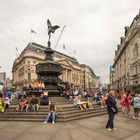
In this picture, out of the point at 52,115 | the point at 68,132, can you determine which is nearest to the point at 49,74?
the point at 52,115

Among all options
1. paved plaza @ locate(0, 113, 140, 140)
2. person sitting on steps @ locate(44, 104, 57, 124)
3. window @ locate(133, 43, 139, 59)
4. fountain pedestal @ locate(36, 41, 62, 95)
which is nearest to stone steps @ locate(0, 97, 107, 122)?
person sitting on steps @ locate(44, 104, 57, 124)

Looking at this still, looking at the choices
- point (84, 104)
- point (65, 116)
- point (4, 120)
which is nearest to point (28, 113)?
point (4, 120)

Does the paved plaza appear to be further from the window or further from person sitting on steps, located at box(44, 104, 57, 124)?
the window

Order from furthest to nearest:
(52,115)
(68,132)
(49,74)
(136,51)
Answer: (136,51), (49,74), (52,115), (68,132)

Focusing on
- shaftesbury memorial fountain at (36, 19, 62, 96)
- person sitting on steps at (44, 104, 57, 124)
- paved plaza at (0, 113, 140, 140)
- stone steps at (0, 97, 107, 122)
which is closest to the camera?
paved plaza at (0, 113, 140, 140)

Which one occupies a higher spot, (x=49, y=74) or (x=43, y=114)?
(x=49, y=74)

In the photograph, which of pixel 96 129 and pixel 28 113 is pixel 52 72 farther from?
pixel 96 129

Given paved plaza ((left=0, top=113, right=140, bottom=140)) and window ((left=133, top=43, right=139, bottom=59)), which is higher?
window ((left=133, top=43, right=139, bottom=59))

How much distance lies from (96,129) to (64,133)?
1853 mm

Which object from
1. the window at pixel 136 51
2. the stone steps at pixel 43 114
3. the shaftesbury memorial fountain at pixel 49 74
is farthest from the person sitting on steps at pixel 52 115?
the window at pixel 136 51

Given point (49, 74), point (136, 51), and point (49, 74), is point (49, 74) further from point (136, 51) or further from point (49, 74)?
point (136, 51)

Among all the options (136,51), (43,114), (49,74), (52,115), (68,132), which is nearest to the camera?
(68,132)

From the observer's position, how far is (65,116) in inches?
667

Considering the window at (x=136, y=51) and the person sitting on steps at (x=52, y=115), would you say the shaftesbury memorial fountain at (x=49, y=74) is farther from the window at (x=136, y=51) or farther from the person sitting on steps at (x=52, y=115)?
the window at (x=136, y=51)
